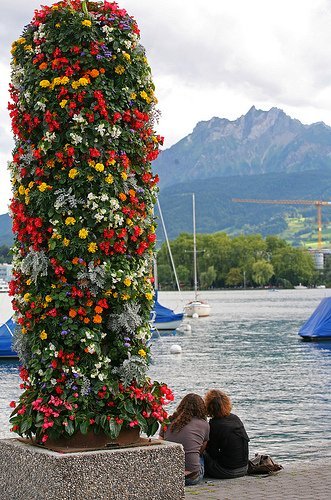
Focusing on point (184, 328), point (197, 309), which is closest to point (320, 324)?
point (184, 328)

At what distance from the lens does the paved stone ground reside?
33.4ft

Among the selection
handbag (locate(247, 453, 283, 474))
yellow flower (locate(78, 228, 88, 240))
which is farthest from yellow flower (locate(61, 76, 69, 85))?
handbag (locate(247, 453, 283, 474))

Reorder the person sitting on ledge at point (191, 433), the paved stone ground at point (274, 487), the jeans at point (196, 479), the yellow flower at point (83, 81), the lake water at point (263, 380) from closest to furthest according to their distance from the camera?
the yellow flower at point (83, 81)
the paved stone ground at point (274, 487)
the jeans at point (196, 479)
the person sitting on ledge at point (191, 433)
the lake water at point (263, 380)

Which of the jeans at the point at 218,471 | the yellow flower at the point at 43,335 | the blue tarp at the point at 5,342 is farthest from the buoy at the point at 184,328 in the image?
the yellow flower at the point at 43,335

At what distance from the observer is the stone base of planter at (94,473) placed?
8297 millimetres

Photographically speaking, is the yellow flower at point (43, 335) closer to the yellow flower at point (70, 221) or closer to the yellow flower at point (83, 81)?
the yellow flower at point (70, 221)

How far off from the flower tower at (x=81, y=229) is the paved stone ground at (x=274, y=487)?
1670 millimetres

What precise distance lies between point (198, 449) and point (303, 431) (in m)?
9.40

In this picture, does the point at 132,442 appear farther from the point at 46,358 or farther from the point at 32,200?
the point at 32,200

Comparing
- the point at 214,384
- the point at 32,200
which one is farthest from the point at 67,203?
the point at 214,384

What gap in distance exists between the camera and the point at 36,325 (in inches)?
352

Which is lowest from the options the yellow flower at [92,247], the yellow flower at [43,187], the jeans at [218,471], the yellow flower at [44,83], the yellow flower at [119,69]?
the jeans at [218,471]

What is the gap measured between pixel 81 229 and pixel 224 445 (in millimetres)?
4273

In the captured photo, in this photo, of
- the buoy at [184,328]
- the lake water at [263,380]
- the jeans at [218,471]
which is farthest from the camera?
the buoy at [184,328]
